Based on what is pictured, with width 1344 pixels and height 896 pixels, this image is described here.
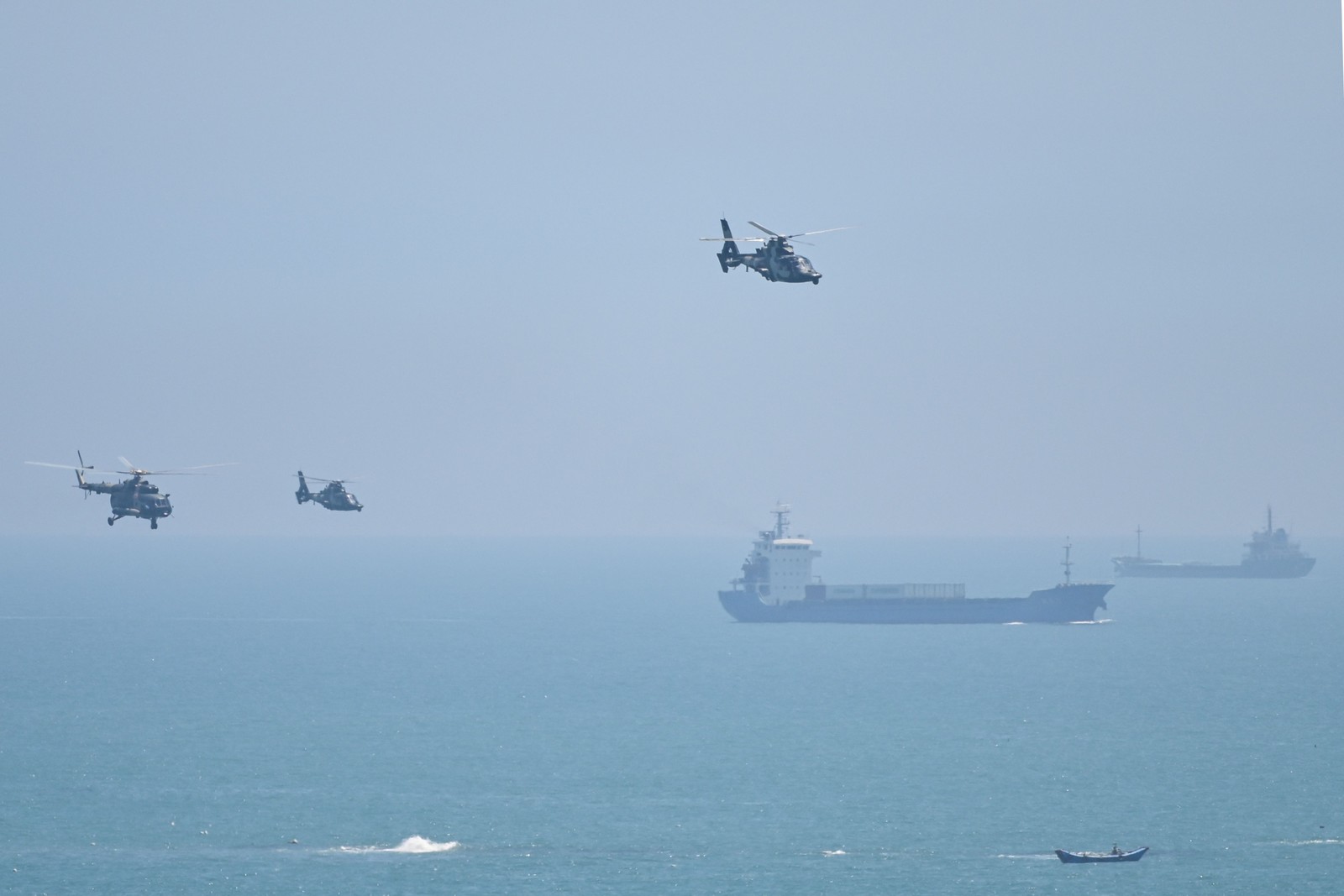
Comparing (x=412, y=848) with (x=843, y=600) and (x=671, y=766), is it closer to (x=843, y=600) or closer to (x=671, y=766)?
(x=671, y=766)

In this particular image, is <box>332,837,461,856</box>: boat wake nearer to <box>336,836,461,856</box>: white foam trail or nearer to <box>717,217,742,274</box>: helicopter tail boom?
<box>336,836,461,856</box>: white foam trail

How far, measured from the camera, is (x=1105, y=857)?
53.8 meters

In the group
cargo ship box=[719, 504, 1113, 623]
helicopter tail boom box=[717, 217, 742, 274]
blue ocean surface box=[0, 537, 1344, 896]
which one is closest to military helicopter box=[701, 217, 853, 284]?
helicopter tail boom box=[717, 217, 742, 274]

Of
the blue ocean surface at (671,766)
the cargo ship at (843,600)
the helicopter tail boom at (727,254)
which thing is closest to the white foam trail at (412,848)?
the blue ocean surface at (671,766)

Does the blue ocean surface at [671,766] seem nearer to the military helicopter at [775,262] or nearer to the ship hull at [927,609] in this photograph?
the ship hull at [927,609]

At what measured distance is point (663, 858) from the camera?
55.2m

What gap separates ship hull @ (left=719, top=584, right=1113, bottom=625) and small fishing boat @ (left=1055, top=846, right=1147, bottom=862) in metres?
79.2

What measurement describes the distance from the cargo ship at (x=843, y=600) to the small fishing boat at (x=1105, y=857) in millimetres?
75113

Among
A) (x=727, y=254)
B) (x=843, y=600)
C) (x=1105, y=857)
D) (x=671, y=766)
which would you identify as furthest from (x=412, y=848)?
(x=843, y=600)

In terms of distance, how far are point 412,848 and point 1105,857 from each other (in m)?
23.3

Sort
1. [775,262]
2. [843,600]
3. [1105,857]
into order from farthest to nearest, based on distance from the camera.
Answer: [843,600] → [1105,857] → [775,262]

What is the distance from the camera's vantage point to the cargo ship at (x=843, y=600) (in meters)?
133

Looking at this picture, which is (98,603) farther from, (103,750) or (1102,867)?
(1102,867)

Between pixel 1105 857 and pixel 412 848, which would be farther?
pixel 412 848
